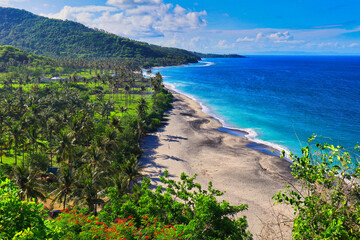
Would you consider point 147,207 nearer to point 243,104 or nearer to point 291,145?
point 291,145

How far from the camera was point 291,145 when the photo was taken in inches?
2635

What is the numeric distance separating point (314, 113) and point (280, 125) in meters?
24.7

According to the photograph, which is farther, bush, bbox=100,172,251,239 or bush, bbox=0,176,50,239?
bush, bbox=100,172,251,239

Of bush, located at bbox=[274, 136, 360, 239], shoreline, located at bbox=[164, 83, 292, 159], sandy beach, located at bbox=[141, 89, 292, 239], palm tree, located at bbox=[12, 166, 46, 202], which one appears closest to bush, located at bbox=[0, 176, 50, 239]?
bush, located at bbox=[274, 136, 360, 239]

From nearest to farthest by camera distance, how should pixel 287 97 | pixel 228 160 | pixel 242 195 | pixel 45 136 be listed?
pixel 242 195 < pixel 228 160 < pixel 45 136 < pixel 287 97

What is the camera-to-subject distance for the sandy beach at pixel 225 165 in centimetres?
3919

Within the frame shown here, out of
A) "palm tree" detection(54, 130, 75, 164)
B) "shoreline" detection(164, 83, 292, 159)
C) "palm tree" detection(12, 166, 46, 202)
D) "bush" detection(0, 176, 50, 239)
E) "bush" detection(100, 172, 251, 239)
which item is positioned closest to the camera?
"bush" detection(0, 176, 50, 239)

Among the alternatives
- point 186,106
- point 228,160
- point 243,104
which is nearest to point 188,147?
point 228,160

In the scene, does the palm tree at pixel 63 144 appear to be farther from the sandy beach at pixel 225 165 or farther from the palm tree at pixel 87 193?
the sandy beach at pixel 225 165

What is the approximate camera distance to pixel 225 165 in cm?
5500

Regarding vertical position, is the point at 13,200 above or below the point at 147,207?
above

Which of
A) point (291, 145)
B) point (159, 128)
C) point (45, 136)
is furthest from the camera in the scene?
point (159, 128)

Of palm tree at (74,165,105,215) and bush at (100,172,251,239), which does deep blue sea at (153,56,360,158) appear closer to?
bush at (100,172,251,239)

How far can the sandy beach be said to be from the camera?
3919 cm
